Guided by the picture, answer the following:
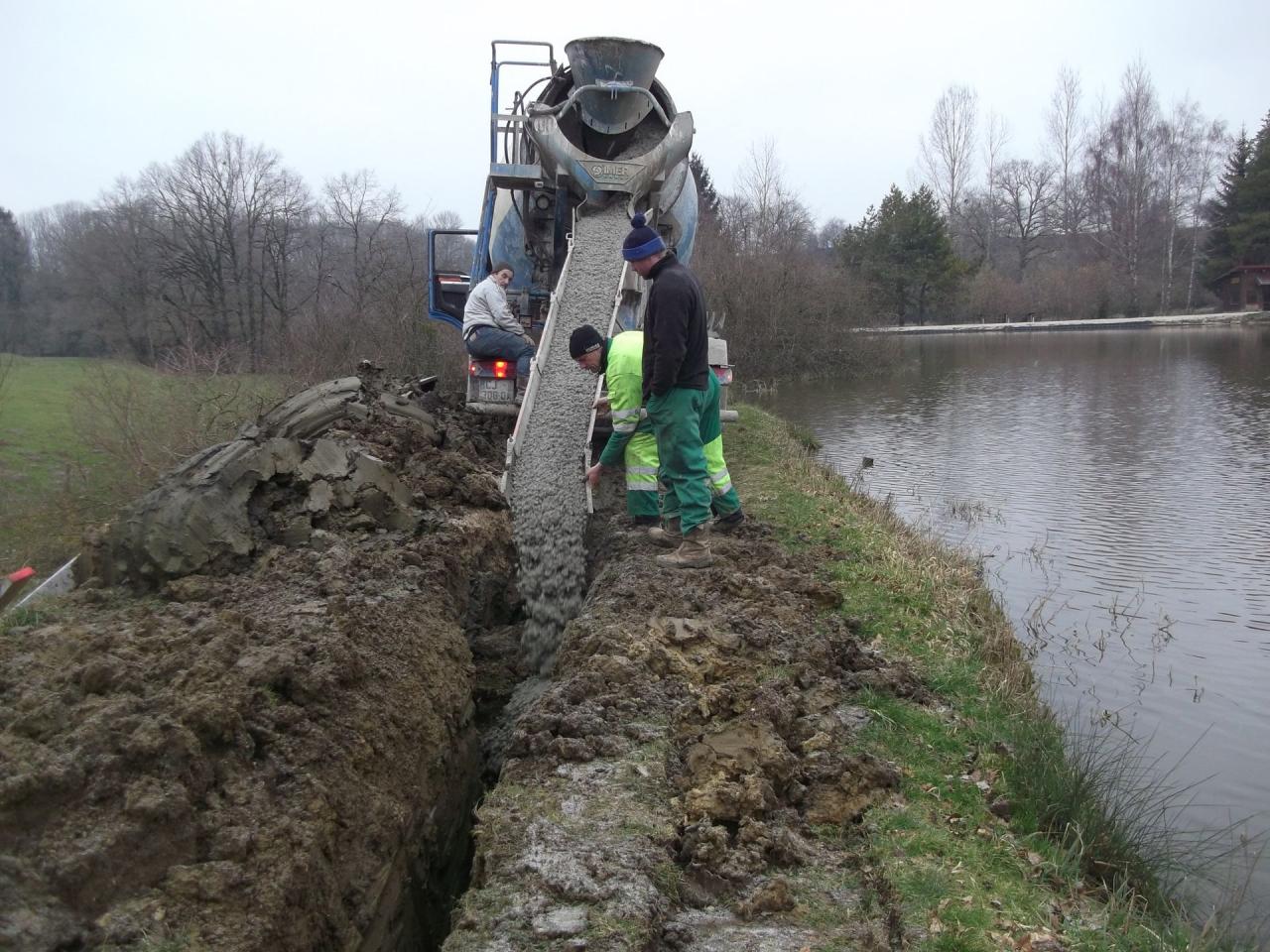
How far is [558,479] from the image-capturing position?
20.9 feet

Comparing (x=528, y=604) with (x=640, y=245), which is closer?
(x=640, y=245)

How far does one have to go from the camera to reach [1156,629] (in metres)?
7.00

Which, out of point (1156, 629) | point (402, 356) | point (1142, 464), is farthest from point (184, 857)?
point (402, 356)

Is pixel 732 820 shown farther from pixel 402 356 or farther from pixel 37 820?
pixel 402 356

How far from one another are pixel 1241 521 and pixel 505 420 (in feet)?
23.9

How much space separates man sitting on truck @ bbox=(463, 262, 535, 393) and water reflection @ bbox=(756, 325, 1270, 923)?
438cm

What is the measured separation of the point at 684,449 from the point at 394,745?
2590mm

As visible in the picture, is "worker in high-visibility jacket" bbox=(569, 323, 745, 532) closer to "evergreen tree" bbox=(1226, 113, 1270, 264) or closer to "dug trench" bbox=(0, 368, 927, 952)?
"dug trench" bbox=(0, 368, 927, 952)

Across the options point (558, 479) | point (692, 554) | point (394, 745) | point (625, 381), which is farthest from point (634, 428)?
point (394, 745)

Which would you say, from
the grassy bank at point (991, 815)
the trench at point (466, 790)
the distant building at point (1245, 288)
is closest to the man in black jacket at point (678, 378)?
the trench at point (466, 790)

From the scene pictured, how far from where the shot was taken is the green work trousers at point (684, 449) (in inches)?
222

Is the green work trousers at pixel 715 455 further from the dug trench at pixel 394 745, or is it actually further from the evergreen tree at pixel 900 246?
the evergreen tree at pixel 900 246

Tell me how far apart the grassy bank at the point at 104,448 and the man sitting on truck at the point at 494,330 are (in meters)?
3.50

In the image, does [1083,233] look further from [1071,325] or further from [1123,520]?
[1123,520]
